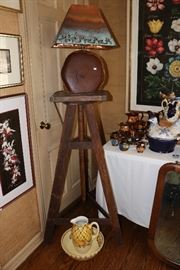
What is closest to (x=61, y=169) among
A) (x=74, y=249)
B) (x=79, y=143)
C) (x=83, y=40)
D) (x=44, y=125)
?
(x=79, y=143)

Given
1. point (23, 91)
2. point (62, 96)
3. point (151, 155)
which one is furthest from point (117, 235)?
point (23, 91)

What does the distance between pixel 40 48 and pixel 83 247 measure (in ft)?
4.33

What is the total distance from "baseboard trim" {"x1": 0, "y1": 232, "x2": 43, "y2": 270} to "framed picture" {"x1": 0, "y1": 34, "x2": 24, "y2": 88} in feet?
3.59

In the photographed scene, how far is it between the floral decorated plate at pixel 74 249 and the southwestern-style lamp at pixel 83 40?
3.39ft

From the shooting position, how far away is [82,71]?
1576mm

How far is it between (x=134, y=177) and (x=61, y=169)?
0.49m

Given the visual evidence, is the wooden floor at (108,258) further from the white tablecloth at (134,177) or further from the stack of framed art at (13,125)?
the stack of framed art at (13,125)

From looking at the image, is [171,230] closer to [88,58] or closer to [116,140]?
[116,140]

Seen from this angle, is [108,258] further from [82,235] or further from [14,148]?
[14,148]

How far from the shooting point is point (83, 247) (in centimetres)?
165

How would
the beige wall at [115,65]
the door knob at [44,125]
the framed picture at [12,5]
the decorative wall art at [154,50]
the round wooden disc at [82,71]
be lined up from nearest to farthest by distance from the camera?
the framed picture at [12,5] < the round wooden disc at [82,71] < the door knob at [44,125] < the decorative wall art at [154,50] < the beige wall at [115,65]

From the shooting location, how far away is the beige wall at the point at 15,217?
1425 millimetres

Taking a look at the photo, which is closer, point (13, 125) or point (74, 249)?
point (13, 125)

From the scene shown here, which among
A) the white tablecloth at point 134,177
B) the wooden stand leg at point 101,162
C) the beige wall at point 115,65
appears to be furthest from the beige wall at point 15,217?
the beige wall at point 115,65
